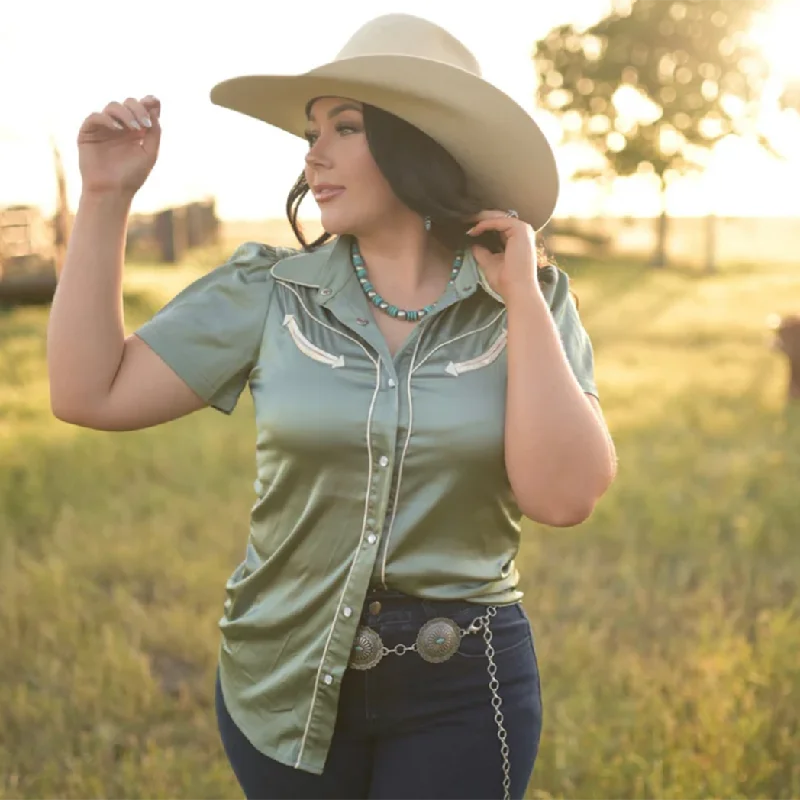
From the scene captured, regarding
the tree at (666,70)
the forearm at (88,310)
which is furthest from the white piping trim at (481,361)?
the tree at (666,70)

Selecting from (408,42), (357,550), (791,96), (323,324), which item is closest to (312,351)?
(323,324)

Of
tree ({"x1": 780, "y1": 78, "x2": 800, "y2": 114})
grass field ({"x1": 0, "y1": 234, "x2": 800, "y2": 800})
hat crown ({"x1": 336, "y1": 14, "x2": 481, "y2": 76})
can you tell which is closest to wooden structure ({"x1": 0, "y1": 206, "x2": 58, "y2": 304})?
grass field ({"x1": 0, "y1": 234, "x2": 800, "y2": 800})

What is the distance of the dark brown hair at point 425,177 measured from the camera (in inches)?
87.1

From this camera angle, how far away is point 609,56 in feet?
112

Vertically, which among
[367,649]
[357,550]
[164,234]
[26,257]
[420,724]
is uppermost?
[357,550]

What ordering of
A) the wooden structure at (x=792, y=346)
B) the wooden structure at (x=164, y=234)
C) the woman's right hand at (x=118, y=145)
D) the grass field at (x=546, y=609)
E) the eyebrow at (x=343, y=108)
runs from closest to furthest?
1. the woman's right hand at (x=118, y=145)
2. the eyebrow at (x=343, y=108)
3. the grass field at (x=546, y=609)
4. the wooden structure at (x=792, y=346)
5. the wooden structure at (x=164, y=234)

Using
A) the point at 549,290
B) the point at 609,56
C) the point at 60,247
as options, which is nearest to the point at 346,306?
the point at 549,290

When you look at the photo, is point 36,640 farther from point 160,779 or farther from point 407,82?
point 407,82

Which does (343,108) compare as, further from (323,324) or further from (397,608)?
(397,608)

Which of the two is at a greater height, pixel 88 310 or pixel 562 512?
pixel 88 310

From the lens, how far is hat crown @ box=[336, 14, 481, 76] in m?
2.27

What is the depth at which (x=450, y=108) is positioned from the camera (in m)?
2.20

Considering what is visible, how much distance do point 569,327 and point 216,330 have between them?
2.39ft

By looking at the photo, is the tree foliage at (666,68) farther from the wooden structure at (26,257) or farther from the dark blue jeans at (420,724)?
the dark blue jeans at (420,724)
